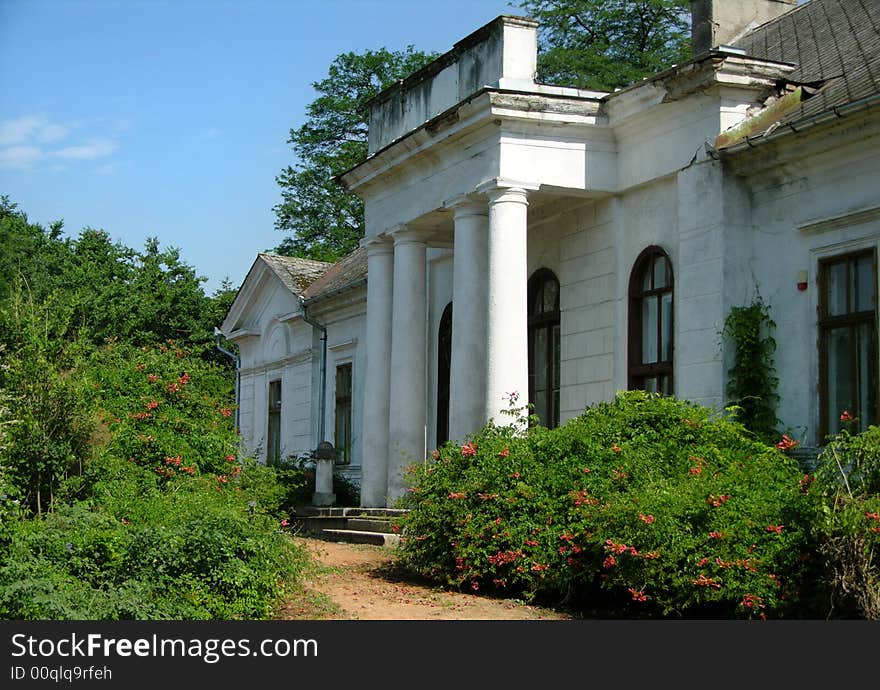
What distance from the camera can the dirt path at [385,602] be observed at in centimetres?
981

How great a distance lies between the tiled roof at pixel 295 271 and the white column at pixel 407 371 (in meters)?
8.65

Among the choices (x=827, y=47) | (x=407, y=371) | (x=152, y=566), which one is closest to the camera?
(x=152, y=566)

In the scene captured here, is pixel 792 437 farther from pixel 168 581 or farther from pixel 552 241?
pixel 168 581

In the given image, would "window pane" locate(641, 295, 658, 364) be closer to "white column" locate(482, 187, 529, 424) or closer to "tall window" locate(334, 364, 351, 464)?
"white column" locate(482, 187, 529, 424)

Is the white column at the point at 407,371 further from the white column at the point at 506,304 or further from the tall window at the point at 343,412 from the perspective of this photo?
the tall window at the point at 343,412

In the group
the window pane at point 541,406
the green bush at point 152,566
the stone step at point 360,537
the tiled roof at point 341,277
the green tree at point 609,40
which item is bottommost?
the stone step at point 360,537

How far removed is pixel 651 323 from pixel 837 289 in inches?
114

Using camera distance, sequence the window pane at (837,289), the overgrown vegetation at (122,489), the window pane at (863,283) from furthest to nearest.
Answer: the window pane at (837,289)
the window pane at (863,283)
the overgrown vegetation at (122,489)

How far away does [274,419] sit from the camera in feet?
95.3

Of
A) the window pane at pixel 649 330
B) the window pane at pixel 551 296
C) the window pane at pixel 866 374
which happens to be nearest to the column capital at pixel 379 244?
the window pane at pixel 551 296

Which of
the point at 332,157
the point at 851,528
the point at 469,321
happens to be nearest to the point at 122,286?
the point at 332,157

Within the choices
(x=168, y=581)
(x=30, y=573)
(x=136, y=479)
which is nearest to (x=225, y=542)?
(x=168, y=581)

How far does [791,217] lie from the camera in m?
13.4

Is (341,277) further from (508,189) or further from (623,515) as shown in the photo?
(623,515)
